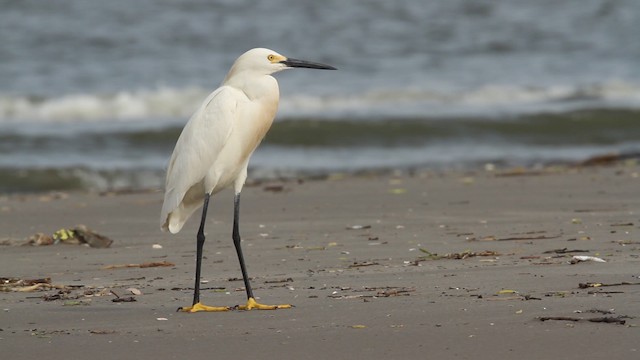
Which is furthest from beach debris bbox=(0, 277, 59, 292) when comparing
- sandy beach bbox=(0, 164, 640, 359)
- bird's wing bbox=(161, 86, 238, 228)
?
bird's wing bbox=(161, 86, 238, 228)

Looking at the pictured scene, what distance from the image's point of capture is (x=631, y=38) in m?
25.8

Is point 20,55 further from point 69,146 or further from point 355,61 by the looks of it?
point 69,146

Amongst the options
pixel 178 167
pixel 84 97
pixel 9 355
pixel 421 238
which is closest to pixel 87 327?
pixel 9 355

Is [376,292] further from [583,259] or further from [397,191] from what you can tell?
[397,191]

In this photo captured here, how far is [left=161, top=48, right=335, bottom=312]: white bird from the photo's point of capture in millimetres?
6191

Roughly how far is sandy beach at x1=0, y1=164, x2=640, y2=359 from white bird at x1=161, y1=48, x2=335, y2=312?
0.55m

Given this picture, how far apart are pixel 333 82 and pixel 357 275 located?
51.3ft

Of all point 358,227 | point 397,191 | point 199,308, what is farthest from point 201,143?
point 397,191

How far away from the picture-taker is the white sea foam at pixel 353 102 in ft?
62.3

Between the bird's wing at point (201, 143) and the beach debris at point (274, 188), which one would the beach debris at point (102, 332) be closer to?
the bird's wing at point (201, 143)

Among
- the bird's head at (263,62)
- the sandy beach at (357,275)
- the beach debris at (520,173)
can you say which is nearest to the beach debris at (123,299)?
the sandy beach at (357,275)

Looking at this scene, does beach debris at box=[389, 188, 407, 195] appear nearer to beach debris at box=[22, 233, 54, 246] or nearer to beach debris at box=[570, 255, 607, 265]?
beach debris at box=[22, 233, 54, 246]

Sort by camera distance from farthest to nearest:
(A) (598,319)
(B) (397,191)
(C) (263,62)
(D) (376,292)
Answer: (B) (397,191), (C) (263,62), (D) (376,292), (A) (598,319)

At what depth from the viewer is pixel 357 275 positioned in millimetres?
6484
